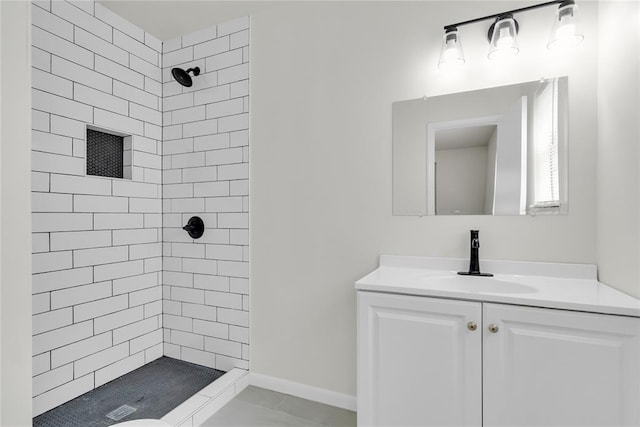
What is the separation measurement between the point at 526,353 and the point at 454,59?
134 cm

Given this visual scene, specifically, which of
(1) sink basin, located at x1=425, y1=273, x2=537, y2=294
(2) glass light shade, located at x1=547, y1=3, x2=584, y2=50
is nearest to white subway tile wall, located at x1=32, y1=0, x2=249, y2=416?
(1) sink basin, located at x1=425, y1=273, x2=537, y2=294

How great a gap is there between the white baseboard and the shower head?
79.2 inches

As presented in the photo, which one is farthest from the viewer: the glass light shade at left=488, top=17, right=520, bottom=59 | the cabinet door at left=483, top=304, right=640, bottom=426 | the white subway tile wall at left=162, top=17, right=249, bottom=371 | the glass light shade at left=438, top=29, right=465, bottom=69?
the white subway tile wall at left=162, top=17, right=249, bottom=371

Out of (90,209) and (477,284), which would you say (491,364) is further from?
(90,209)

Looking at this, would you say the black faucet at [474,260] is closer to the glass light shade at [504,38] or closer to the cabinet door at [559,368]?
the cabinet door at [559,368]

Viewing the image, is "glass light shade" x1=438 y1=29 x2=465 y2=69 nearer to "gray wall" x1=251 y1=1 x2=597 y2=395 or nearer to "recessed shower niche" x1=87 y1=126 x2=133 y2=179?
"gray wall" x1=251 y1=1 x2=597 y2=395

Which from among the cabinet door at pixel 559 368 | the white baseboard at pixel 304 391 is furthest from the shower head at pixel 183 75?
the cabinet door at pixel 559 368

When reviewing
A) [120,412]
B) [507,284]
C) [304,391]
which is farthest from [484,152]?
[120,412]

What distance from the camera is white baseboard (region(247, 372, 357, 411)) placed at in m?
1.95

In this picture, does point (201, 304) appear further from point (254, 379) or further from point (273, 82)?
point (273, 82)

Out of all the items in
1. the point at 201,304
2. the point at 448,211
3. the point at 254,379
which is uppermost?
the point at 448,211

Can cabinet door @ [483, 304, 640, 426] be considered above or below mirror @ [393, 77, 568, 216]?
below

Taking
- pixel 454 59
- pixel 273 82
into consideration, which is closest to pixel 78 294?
pixel 273 82

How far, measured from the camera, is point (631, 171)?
1.26 meters
